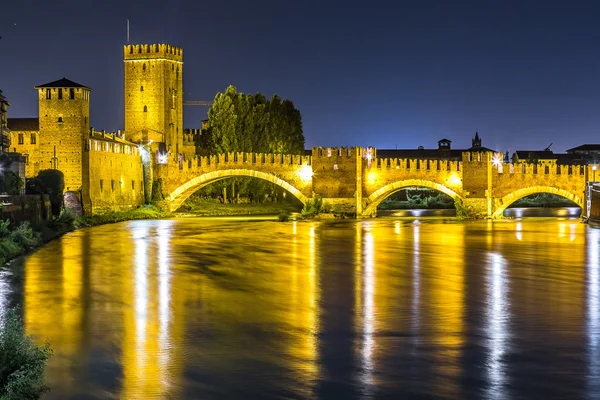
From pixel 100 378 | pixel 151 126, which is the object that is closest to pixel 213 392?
pixel 100 378

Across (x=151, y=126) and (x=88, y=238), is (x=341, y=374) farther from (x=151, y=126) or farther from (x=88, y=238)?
(x=151, y=126)

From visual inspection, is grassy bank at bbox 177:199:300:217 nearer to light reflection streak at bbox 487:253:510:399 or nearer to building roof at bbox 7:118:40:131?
building roof at bbox 7:118:40:131

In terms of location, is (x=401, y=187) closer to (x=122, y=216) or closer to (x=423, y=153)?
(x=122, y=216)

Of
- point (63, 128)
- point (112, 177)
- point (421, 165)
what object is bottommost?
point (112, 177)

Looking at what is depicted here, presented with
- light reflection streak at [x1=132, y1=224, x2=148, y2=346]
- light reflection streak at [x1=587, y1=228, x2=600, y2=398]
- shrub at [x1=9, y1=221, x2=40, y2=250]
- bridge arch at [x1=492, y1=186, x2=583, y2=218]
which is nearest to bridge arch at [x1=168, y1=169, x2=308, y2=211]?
bridge arch at [x1=492, y1=186, x2=583, y2=218]

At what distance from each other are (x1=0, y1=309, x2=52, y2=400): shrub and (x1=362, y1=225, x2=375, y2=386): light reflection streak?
3540 mm

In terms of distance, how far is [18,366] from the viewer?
8547 millimetres

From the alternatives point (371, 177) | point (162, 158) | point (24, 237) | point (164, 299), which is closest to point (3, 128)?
point (24, 237)

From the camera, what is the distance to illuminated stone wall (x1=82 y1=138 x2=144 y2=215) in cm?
3816

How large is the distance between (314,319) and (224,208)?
3462 cm

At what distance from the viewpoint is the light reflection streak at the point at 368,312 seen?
34.3ft

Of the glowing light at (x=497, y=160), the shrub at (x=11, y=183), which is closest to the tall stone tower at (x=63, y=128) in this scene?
the shrub at (x=11, y=183)

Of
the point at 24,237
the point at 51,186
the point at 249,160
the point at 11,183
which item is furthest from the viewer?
the point at 249,160

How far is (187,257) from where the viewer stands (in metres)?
23.8
